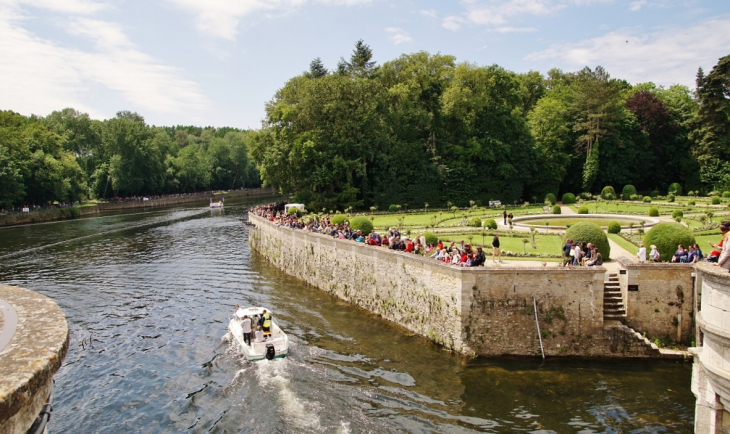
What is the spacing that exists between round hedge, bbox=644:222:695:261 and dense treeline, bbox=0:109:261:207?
48384 millimetres

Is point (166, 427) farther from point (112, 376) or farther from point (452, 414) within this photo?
point (452, 414)

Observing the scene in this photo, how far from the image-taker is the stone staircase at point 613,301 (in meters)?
18.9

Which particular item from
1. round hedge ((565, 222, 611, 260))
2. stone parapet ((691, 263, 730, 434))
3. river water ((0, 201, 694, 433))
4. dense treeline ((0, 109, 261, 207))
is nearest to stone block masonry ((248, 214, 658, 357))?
river water ((0, 201, 694, 433))

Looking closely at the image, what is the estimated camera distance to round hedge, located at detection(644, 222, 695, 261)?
68.9 ft

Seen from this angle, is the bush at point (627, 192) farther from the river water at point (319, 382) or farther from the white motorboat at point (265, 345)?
the white motorboat at point (265, 345)

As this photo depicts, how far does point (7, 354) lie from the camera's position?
6.89m

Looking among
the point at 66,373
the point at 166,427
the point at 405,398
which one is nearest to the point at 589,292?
the point at 405,398

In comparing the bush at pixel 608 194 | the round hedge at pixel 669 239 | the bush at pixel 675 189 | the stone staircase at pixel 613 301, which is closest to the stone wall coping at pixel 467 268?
the stone staircase at pixel 613 301

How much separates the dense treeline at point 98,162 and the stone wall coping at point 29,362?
5398 centimetres

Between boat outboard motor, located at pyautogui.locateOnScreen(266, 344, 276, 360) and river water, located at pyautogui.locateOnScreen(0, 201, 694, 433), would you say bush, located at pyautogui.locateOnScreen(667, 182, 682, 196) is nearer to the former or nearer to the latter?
river water, located at pyautogui.locateOnScreen(0, 201, 694, 433)

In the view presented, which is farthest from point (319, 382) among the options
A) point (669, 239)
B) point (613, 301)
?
point (669, 239)

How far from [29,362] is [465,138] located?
56052 millimetres

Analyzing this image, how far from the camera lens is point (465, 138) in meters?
59.1

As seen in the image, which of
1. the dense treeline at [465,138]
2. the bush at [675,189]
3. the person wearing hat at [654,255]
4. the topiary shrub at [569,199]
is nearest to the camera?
A: the person wearing hat at [654,255]
